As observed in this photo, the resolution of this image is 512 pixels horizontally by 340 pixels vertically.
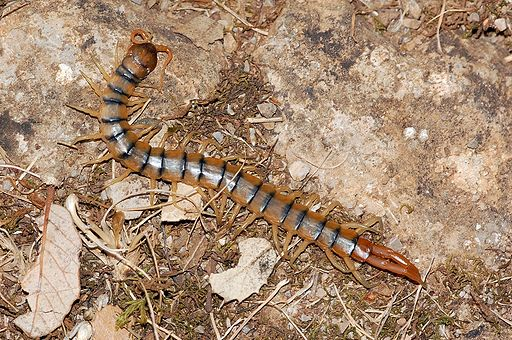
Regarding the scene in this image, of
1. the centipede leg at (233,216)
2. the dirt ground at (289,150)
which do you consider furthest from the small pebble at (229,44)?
the centipede leg at (233,216)

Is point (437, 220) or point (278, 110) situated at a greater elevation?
point (278, 110)

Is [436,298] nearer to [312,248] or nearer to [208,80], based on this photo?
[312,248]

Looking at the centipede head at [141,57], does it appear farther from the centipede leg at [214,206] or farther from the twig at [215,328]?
the twig at [215,328]

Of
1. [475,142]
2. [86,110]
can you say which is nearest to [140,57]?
[86,110]

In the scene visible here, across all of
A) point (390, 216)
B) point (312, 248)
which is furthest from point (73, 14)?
point (390, 216)

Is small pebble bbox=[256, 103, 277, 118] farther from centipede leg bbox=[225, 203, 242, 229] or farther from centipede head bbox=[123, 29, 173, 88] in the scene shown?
centipede head bbox=[123, 29, 173, 88]


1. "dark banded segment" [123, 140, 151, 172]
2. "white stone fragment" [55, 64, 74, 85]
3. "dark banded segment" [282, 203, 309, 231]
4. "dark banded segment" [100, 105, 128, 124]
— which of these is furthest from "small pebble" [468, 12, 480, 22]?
"white stone fragment" [55, 64, 74, 85]
